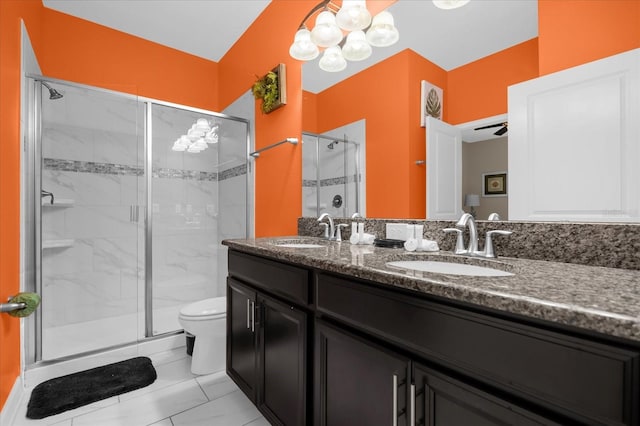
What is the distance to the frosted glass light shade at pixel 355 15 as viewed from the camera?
160 centimetres

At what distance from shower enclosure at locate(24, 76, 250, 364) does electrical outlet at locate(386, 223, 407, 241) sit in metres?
1.53

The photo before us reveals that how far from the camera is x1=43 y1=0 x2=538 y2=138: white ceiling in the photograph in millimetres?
1100

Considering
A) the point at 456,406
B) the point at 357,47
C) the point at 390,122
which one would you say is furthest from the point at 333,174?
the point at 456,406

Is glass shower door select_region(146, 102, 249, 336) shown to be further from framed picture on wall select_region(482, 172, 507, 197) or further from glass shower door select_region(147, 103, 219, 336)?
framed picture on wall select_region(482, 172, 507, 197)

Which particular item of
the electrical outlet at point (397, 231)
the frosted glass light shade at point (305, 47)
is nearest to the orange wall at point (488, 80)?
the electrical outlet at point (397, 231)

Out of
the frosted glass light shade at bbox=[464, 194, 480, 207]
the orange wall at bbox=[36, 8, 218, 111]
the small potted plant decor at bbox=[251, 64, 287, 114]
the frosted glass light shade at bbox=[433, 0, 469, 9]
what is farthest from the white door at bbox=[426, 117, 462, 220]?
A: the orange wall at bbox=[36, 8, 218, 111]

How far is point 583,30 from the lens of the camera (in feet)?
3.04

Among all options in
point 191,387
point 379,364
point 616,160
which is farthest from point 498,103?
point 191,387

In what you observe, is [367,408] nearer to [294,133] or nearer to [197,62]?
[294,133]

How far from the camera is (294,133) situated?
2152 mm

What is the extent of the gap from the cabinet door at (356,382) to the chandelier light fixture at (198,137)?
240cm

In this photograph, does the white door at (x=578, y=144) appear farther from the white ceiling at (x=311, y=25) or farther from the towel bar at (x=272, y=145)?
the towel bar at (x=272, y=145)

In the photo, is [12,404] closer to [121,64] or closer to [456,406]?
[456,406]

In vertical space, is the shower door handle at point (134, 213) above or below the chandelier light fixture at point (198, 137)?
below
